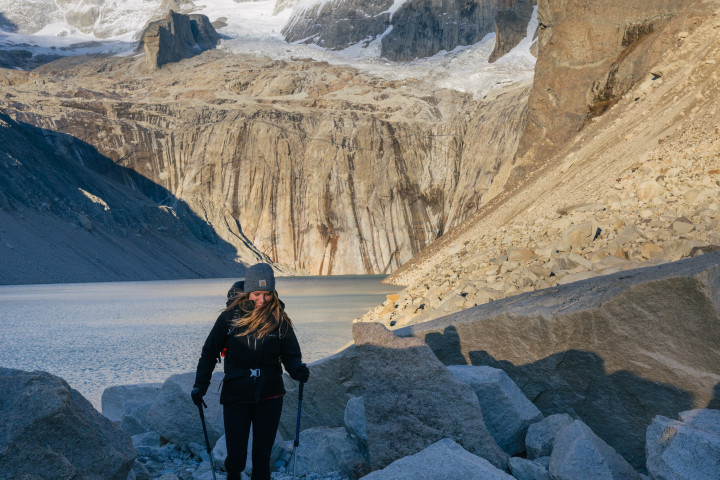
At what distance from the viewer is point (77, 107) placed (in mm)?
59781

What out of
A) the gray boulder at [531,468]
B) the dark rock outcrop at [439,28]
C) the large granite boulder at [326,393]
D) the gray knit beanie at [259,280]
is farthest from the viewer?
the dark rock outcrop at [439,28]

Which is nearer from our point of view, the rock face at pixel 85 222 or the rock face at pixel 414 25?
the rock face at pixel 85 222

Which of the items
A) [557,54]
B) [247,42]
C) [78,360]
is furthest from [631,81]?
[247,42]

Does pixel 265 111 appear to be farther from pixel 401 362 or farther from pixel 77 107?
pixel 401 362

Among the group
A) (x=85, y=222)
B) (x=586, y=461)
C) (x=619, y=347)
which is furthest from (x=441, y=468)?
(x=85, y=222)

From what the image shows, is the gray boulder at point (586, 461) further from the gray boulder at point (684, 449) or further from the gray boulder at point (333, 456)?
the gray boulder at point (333, 456)

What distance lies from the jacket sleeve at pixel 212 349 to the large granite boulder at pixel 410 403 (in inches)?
34.3

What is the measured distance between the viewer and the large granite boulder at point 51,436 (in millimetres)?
3375

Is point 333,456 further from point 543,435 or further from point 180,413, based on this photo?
point 180,413

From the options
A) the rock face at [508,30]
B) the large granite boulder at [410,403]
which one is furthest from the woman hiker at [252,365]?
the rock face at [508,30]

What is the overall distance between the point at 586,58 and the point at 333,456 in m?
26.9

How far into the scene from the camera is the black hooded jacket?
364cm

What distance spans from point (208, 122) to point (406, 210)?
2114 cm

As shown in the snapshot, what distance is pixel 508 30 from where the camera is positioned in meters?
74.9
